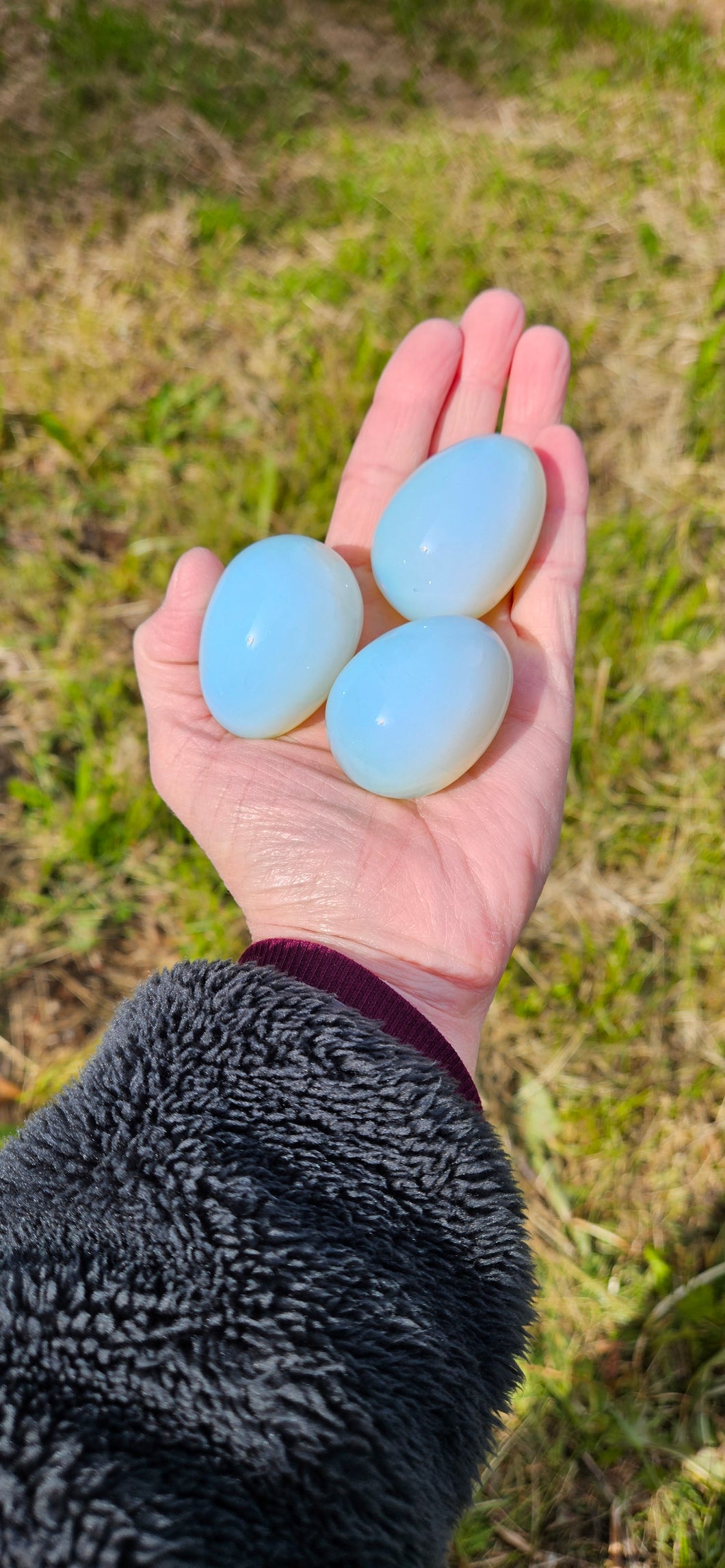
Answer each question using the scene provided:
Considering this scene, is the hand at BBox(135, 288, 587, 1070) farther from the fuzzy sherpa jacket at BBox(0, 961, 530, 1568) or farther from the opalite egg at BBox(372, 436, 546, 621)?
the fuzzy sherpa jacket at BBox(0, 961, 530, 1568)

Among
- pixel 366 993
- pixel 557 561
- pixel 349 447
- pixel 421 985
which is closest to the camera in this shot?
pixel 366 993

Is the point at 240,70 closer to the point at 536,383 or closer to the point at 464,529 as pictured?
the point at 536,383

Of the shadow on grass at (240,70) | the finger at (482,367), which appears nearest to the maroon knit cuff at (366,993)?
the finger at (482,367)

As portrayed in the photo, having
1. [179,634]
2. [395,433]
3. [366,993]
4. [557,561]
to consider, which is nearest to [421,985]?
[366,993]

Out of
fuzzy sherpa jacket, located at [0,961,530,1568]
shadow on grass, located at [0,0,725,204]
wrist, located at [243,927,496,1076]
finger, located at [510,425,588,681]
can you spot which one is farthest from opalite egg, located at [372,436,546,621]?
shadow on grass, located at [0,0,725,204]

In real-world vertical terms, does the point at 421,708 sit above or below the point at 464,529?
below

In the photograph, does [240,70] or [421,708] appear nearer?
[421,708]
